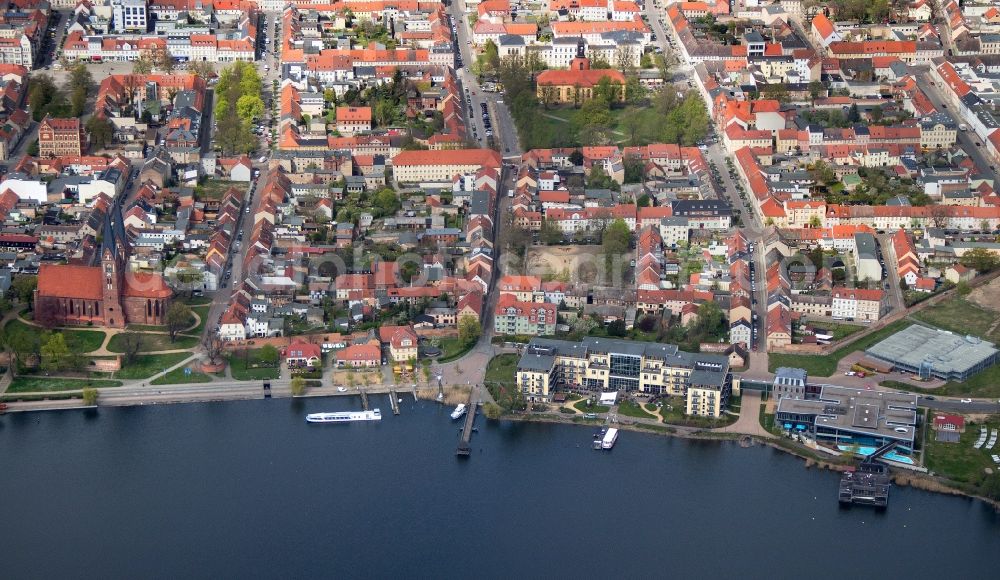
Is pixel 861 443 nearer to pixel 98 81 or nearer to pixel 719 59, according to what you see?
pixel 719 59

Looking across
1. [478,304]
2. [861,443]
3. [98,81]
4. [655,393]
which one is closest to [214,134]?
[98,81]

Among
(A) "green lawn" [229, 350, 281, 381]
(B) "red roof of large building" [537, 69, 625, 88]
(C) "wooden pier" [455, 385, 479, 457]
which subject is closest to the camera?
(C) "wooden pier" [455, 385, 479, 457]

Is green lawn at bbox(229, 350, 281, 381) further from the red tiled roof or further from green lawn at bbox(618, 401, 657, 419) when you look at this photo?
green lawn at bbox(618, 401, 657, 419)

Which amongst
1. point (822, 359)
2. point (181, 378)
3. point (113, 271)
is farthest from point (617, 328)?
point (113, 271)

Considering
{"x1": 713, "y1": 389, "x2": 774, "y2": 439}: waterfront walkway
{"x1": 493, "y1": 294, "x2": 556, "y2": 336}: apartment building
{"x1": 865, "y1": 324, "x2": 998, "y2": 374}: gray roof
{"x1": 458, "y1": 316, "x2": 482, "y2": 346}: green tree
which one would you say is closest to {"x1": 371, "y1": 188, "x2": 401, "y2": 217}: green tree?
{"x1": 493, "y1": 294, "x2": 556, "y2": 336}: apartment building

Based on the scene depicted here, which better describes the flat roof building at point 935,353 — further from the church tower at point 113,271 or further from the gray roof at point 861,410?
the church tower at point 113,271

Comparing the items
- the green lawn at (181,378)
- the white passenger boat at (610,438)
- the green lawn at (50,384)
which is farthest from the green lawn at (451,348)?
the green lawn at (50,384)

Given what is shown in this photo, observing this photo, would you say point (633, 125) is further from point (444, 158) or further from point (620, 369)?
point (620, 369)
